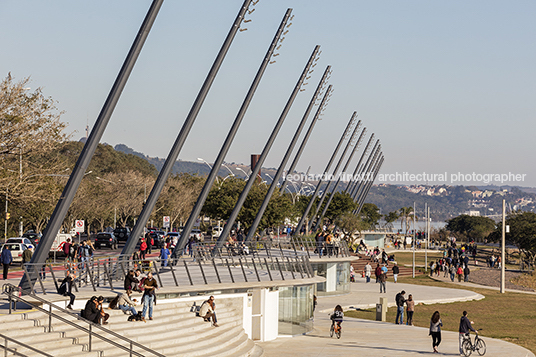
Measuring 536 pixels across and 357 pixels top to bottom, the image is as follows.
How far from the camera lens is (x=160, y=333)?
59.7ft

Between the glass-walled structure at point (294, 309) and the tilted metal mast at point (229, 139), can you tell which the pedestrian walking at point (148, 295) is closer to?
the glass-walled structure at point (294, 309)

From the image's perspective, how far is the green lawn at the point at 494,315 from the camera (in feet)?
95.8

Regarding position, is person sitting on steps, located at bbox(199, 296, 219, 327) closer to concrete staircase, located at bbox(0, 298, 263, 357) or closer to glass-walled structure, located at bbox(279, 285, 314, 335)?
concrete staircase, located at bbox(0, 298, 263, 357)

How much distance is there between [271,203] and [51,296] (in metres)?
39.3

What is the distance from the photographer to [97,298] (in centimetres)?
1686

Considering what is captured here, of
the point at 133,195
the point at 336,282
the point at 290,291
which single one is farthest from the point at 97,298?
the point at 133,195

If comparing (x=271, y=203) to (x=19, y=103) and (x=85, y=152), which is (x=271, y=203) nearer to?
(x=19, y=103)

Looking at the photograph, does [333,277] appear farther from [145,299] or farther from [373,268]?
[145,299]

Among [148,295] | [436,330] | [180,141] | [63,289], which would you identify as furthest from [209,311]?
[180,141]

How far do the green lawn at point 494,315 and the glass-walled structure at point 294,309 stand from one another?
7438mm

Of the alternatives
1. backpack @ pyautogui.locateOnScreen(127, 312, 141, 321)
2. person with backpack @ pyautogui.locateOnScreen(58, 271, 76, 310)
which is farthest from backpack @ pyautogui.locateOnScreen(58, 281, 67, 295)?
backpack @ pyautogui.locateOnScreen(127, 312, 141, 321)

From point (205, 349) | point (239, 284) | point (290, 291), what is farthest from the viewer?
point (290, 291)

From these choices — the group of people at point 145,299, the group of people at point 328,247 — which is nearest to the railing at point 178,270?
the group of people at point 145,299

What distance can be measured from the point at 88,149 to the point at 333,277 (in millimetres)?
25224
